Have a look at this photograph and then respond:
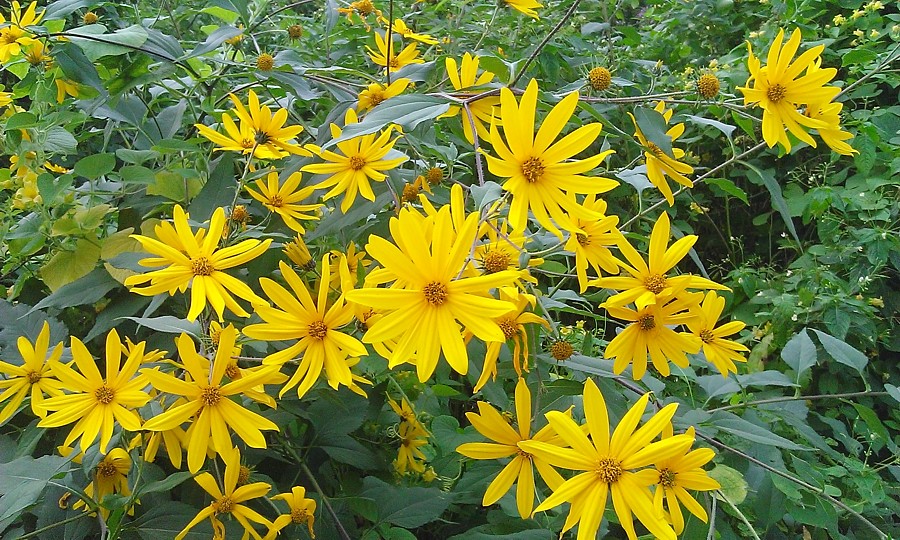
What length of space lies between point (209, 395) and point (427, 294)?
240 mm

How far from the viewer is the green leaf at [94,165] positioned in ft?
2.75

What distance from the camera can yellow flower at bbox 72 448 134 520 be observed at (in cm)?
76

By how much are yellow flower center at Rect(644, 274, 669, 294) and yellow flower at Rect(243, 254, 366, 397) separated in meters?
0.29

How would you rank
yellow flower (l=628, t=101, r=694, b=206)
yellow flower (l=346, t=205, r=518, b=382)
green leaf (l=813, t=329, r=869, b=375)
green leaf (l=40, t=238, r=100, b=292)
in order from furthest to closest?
1. green leaf (l=813, t=329, r=869, b=375)
2. green leaf (l=40, t=238, r=100, b=292)
3. yellow flower (l=628, t=101, r=694, b=206)
4. yellow flower (l=346, t=205, r=518, b=382)

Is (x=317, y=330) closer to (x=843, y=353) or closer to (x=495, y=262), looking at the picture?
(x=495, y=262)

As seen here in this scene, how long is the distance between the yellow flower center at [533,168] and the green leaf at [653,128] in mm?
179

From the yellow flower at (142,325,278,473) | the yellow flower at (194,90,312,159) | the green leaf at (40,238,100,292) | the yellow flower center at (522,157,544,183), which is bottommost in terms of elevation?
the green leaf at (40,238,100,292)

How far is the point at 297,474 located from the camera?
2.91 ft

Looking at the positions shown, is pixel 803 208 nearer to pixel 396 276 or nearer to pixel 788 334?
pixel 788 334

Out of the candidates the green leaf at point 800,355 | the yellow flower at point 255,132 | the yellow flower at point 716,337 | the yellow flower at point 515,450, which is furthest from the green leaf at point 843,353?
the yellow flower at point 255,132

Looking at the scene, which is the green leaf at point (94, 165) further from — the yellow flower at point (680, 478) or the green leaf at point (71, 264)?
the yellow flower at point (680, 478)

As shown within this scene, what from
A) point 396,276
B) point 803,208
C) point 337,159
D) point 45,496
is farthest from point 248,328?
point 803,208

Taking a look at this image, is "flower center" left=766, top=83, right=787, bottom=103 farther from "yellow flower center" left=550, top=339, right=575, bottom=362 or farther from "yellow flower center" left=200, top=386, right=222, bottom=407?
"yellow flower center" left=200, top=386, right=222, bottom=407

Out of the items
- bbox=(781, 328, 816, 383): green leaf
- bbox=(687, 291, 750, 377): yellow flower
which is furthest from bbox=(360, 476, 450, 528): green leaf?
bbox=(781, 328, 816, 383): green leaf
